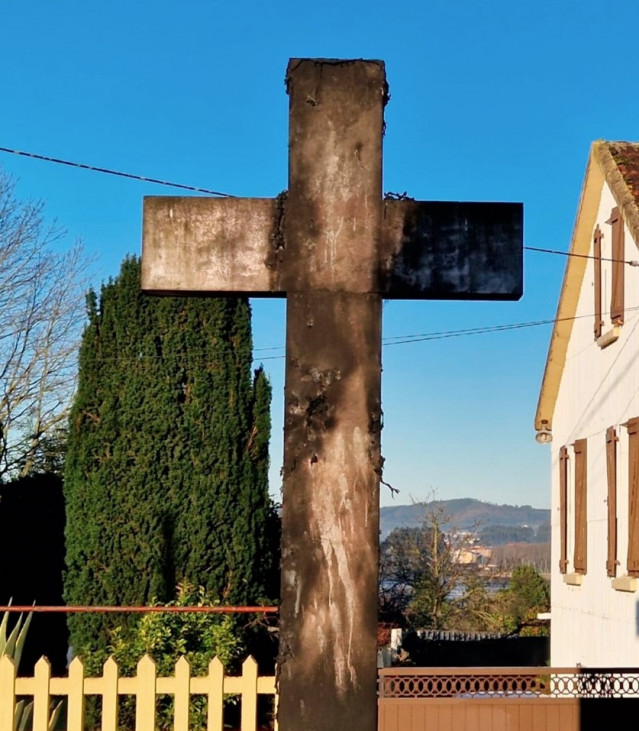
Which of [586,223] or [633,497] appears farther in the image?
[586,223]

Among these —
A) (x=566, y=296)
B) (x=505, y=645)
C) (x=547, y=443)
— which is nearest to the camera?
(x=566, y=296)

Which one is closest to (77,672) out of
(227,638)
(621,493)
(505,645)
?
(227,638)

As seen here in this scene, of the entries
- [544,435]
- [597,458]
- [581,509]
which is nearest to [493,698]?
[597,458]

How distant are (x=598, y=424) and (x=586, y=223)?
287 cm

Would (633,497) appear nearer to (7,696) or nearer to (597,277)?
(597,277)

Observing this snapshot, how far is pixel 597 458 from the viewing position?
1448cm

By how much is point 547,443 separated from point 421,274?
14.9m

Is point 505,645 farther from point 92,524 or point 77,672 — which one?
point 77,672

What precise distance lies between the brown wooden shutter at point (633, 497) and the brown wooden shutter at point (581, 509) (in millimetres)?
2539

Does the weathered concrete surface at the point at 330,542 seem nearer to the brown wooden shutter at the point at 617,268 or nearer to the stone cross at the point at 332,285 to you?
the stone cross at the point at 332,285

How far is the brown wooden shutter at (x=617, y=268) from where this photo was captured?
1330 centimetres

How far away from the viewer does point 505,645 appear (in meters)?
24.1

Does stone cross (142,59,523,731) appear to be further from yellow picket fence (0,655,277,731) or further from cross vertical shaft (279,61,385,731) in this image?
yellow picket fence (0,655,277,731)

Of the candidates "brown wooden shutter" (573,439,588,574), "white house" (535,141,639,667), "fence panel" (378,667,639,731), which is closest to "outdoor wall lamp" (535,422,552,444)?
"white house" (535,141,639,667)
